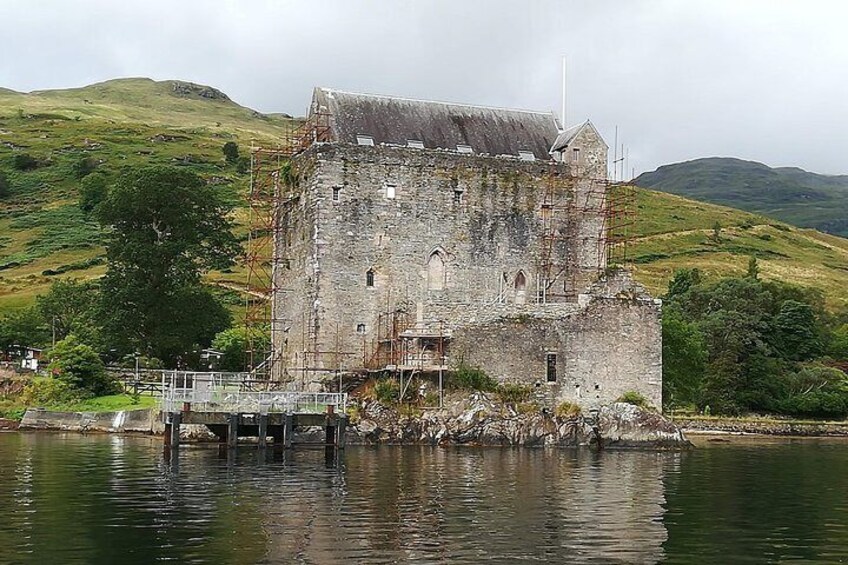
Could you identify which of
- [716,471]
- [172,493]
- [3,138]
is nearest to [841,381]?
[716,471]

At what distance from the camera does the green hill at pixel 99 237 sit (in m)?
106

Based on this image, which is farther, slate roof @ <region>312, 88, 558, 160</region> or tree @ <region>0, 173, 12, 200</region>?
tree @ <region>0, 173, 12, 200</region>

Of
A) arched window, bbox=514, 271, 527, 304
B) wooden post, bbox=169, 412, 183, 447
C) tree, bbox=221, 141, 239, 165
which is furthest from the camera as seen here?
tree, bbox=221, 141, 239, 165

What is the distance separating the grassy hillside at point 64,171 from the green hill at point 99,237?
0.13 meters

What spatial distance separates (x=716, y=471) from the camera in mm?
37906

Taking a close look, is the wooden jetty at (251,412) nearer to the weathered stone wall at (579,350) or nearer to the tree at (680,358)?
the weathered stone wall at (579,350)

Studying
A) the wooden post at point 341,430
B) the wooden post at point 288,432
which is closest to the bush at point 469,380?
the wooden post at point 341,430

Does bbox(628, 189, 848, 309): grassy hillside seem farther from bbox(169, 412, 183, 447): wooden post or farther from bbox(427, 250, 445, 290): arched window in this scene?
bbox(169, 412, 183, 447): wooden post

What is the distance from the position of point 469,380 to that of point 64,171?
106061 mm

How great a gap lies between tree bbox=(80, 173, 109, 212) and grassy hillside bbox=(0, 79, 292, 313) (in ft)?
4.42

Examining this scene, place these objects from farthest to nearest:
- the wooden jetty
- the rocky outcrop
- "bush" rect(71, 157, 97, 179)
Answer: "bush" rect(71, 157, 97, 179), the rocky outcrop, the wooden jetty

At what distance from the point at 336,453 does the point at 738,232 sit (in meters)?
122

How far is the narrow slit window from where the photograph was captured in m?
48.7

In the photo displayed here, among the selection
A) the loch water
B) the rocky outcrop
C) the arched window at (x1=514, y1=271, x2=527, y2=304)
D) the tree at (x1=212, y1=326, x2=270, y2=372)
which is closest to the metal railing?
the loch water
